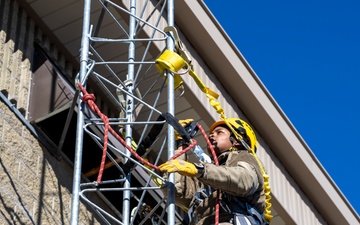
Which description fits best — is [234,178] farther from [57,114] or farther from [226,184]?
[57,114]

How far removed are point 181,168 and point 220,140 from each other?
1.67 meters

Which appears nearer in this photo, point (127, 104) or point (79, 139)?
point (79, 139)

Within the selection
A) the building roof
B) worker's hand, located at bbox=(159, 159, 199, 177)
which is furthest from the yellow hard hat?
the building roof

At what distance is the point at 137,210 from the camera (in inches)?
452

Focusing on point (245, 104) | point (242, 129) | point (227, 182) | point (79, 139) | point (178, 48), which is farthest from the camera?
point (245, 104)

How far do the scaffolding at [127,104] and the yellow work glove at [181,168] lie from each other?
12.4 inches

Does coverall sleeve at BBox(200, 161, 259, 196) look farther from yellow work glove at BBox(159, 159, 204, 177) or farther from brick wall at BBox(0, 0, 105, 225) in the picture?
brick wall at BBox(0, 0, 105, 225)

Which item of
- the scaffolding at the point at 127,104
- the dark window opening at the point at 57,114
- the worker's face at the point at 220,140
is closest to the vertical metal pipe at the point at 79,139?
the scaffolding at the point at 127,104

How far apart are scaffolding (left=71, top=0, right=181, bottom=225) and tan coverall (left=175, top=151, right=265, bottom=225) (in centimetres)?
33

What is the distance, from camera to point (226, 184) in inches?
427

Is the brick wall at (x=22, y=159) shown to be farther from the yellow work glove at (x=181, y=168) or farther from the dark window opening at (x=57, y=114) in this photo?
the yellow work glove at (x=181, y=168)

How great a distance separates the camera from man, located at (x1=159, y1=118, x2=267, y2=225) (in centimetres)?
1072

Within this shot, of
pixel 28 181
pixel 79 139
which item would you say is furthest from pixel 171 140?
pixel 28 181

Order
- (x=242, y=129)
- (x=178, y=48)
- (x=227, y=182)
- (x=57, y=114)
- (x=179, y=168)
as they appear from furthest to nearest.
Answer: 1. (x=57, y=114)
2. (x=178, y=48)
3. (x=242, y=129)
4. (x=227, y=182)
5. (x=179, y=168)
